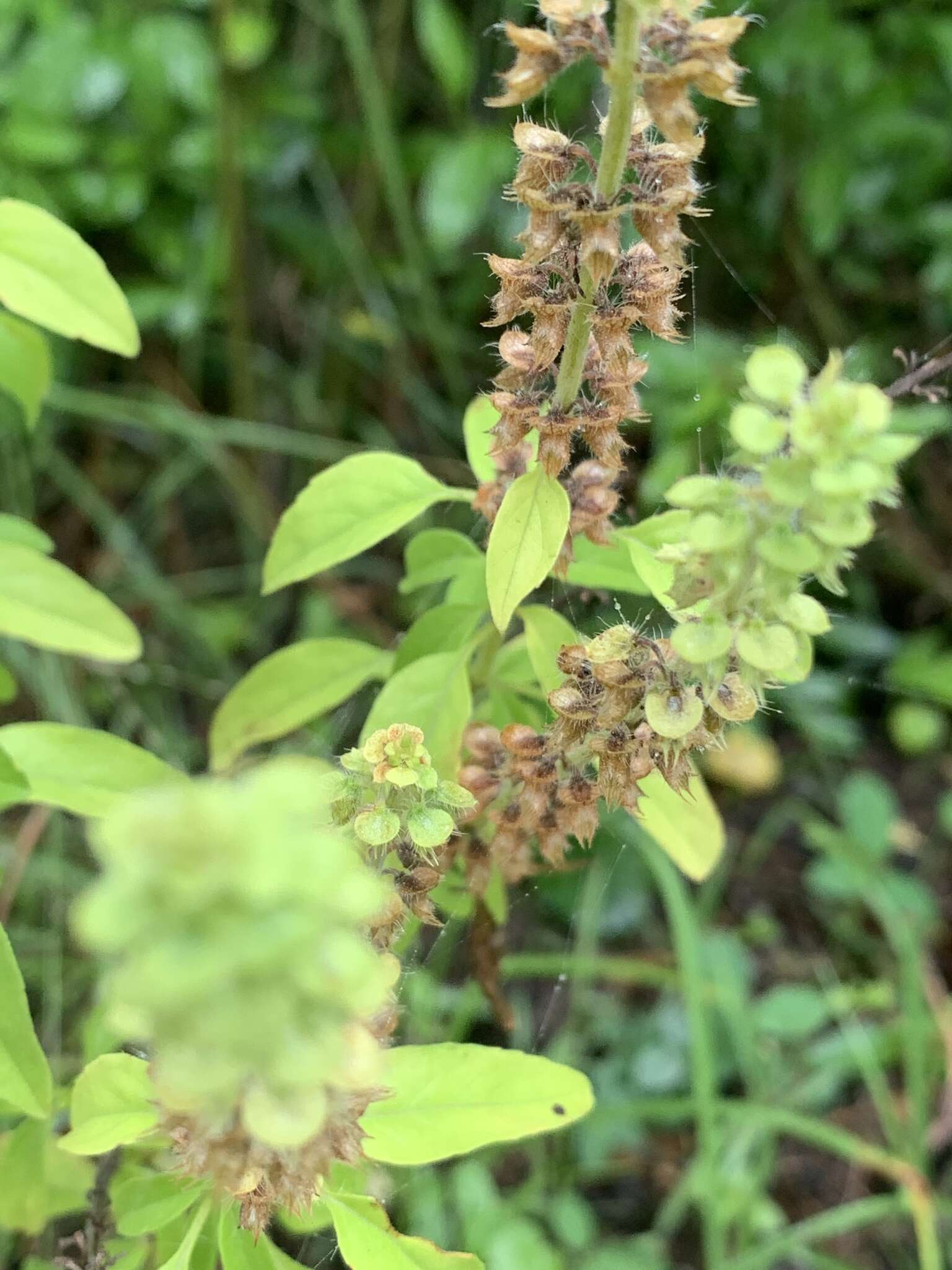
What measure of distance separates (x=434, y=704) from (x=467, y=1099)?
0.32 metres

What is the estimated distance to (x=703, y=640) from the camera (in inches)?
25.1

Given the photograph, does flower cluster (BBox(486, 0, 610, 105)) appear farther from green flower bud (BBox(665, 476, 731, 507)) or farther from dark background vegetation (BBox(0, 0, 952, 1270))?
dark background vegetation (BBox(0, 0, 952, 1270))

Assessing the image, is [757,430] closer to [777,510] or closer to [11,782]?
[777,510]

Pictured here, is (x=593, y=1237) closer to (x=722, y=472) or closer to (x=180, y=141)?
(x=722, y=472)

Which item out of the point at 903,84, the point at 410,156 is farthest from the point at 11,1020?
the point at 903,84

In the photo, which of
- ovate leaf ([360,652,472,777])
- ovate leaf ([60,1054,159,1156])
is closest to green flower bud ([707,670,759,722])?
ovate leaf ([360,652,472,777])

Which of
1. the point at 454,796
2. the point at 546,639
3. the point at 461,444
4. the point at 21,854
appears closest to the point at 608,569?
the point at 546,639

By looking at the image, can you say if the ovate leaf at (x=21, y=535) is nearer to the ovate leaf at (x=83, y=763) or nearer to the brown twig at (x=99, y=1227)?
the ovate leaf at (x=83, y=763)

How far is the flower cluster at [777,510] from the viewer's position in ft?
1.87

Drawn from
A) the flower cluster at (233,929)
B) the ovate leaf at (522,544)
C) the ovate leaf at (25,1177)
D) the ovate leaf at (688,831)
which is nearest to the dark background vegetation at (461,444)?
the ovate leaf at (688,831)

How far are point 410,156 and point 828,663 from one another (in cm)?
135

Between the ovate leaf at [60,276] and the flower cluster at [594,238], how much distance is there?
35cm

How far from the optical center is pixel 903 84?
2.01 meters

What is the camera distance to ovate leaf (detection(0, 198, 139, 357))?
0.91 metres
